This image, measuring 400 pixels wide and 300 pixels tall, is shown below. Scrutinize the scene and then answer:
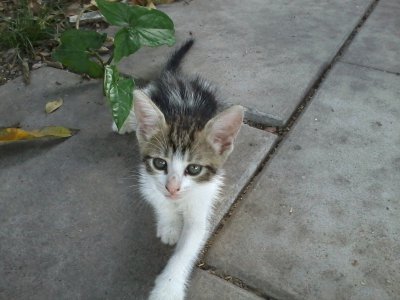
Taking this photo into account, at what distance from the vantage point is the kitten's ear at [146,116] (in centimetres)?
192

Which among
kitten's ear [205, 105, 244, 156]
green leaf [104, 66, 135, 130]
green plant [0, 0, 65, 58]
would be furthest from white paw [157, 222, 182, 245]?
green plant [0, 0, 65, 58]

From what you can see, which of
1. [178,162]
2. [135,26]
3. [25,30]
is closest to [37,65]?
[25,30]

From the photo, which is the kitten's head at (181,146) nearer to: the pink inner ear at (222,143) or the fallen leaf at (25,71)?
the pink inner ear at (222,143)

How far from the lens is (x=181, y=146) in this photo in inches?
75.8

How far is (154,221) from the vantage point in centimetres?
213

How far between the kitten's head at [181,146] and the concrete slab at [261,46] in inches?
31.4

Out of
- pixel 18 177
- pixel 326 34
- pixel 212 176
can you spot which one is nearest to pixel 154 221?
pixel 212 176

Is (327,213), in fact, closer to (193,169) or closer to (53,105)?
(193,169)

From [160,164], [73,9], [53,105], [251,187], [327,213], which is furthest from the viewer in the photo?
[73,9]

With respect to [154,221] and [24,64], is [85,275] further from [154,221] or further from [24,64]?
[24,64]

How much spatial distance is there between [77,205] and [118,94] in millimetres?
608

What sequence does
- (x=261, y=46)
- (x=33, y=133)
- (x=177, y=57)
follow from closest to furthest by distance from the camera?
1. (x=33, y=133)
2. (x=177, y=57)
3. (x=261, y=46)

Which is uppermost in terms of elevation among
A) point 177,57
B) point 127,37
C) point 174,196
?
point 127,37

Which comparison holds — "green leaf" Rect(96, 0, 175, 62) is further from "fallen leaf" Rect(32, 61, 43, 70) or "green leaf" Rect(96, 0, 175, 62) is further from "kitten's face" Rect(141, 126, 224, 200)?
"fallen leaf" Rect(32, 61, 43, 70)
